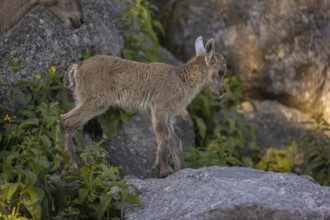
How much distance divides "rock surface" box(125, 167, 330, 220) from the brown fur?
2321 mm

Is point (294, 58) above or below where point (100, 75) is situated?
below

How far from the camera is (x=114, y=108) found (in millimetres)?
10656

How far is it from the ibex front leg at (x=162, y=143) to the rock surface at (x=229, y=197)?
1.68 feet

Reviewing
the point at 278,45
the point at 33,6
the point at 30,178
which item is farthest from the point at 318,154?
the point at 30,178

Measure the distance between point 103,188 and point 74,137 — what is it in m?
1.60

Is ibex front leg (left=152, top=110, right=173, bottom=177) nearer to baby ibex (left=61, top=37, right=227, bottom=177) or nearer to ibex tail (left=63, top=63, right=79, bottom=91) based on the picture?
baby ibex (left=61, top=37, right=227, bottom=177)

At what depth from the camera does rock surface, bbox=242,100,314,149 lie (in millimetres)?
12875

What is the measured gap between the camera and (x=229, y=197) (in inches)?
297

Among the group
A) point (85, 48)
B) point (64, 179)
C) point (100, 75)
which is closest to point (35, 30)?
point (85, 48)

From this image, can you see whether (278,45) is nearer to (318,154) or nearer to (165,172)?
(318,154)

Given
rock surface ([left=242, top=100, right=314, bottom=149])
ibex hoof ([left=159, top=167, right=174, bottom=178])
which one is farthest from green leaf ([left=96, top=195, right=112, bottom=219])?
rock surface ([left=242, top=100, right=314, bottom=149])

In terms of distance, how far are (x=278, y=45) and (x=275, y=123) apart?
1.37m

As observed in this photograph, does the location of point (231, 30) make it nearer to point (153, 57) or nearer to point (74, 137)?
point (153, 57)

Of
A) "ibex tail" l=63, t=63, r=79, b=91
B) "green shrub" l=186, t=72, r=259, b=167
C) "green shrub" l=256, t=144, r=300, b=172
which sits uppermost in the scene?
"ibex tail" l=63, t=63, r=79, b=91
